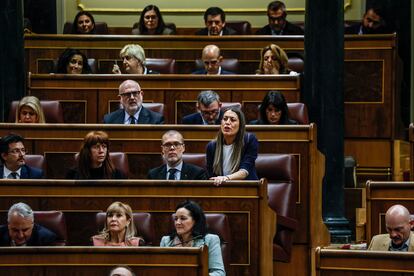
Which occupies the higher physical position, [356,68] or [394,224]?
[356,68]

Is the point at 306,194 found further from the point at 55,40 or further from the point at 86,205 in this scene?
the point at 55,40

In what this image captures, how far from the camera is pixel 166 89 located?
32.4ft

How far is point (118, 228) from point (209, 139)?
1679mm

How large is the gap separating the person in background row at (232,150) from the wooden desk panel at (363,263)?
4.24 feet

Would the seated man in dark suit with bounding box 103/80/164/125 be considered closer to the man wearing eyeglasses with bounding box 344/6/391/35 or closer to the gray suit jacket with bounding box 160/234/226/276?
the gray suit jacket with bounding box 160/234/226/276

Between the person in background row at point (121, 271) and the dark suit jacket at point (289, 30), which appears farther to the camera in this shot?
the dark suit jacket at point (289, 30)

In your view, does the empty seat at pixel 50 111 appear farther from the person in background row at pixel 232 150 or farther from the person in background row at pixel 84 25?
the person in background row at pixel 84 25

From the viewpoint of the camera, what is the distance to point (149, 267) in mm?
6617

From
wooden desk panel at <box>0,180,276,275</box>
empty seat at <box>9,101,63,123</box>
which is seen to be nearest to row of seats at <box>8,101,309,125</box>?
empty seat at <box>9,101,63,123</box>

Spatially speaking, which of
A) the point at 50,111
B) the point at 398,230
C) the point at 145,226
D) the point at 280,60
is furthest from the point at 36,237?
the point at 280,60

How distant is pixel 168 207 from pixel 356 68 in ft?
10.5

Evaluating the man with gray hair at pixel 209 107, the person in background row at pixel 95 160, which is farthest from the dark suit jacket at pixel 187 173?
the man with gray hair at pixel 209 107

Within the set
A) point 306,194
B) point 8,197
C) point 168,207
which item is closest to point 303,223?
point 306,194

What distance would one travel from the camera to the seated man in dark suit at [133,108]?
902cm
